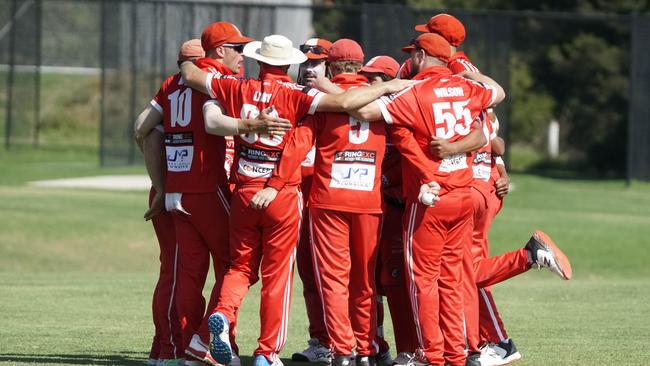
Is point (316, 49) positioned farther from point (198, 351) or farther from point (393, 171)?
point (198, 351)

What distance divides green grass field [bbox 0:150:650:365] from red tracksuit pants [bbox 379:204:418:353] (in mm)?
874

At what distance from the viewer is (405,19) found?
2469 cm

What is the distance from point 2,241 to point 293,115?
10.5 meters

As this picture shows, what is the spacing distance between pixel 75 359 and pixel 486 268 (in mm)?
2973

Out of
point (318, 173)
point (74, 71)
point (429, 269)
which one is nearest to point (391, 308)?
point (429, 269)

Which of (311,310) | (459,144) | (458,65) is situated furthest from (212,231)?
(458,65)

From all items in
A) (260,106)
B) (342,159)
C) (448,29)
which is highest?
(448,29)

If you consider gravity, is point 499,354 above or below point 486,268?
below

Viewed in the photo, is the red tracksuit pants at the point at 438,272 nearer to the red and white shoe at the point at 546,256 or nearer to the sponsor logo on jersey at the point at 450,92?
the sponsor logo on jersey at the point at 450,92

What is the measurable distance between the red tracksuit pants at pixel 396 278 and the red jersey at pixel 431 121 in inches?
20.0

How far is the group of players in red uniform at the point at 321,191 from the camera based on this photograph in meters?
7.79

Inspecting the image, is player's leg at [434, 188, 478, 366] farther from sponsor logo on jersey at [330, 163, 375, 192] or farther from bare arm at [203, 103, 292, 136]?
bare arm at [203, 103, 292, 136]

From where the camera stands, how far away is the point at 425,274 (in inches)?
311

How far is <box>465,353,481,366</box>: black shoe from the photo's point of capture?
8.27 m
